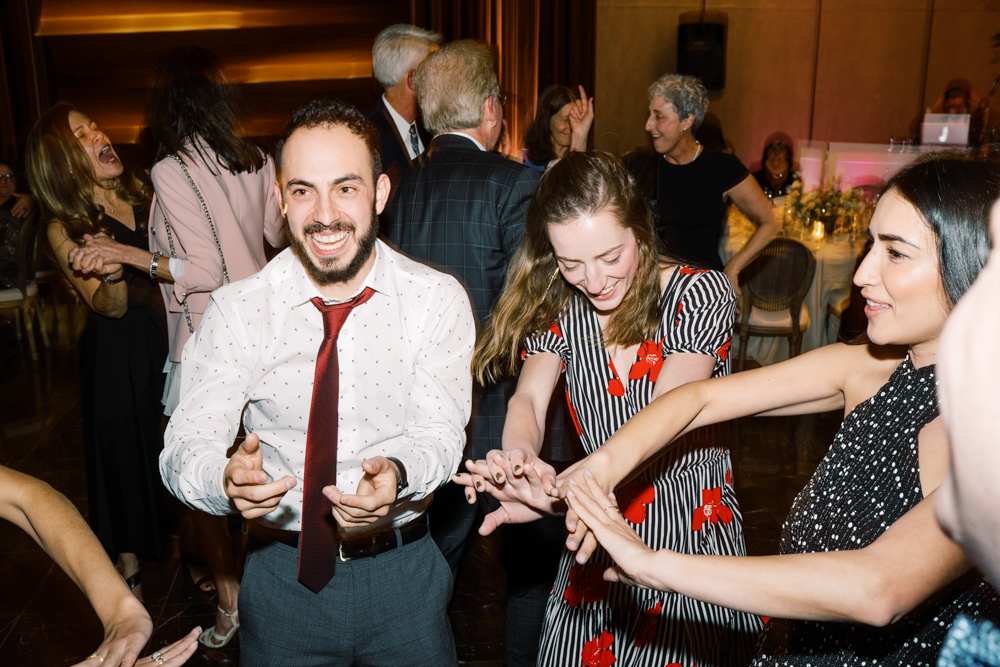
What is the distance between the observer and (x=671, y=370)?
171 centimetres

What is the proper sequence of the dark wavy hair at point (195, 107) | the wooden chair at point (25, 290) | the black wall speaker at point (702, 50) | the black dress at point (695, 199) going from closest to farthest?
the dark wavy hair at point (195, 107) < the black dress at point (695, 199) < the wooden chair at point (25, 290) < the black wall speaker at point (702, 50)

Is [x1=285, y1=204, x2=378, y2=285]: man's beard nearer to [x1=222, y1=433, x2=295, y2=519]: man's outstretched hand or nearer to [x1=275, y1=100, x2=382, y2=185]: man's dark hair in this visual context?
[x1=275, y1=100, x2=382, y2=185]: man's dark hair

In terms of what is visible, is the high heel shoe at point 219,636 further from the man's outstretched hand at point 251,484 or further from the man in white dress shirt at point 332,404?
the man's outstretched hand at point 251,484

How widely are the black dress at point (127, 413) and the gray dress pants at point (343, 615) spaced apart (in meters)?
1.39

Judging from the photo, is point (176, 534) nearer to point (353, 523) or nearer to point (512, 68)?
point (353, 523)

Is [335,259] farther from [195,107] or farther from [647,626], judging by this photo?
[195,107]

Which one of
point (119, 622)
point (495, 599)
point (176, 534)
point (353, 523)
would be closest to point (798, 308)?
point (495, 599)

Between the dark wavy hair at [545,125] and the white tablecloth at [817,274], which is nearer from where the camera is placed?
the dark wavy hair at [545,125]

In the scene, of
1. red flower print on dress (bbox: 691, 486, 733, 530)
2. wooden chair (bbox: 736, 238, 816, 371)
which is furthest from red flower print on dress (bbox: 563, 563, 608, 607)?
wooden chair (bbox: 736, 238, 816, 371)

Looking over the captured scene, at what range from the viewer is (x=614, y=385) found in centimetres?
182

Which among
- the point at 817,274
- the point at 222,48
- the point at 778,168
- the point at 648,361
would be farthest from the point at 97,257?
the point at 222,48

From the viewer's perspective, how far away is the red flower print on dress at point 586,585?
1.71 meters

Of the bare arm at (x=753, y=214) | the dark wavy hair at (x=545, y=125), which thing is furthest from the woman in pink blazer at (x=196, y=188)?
the bare arm at (x=753, y=214)

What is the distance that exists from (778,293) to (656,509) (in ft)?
10.6
